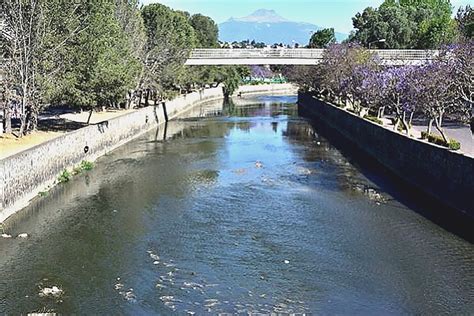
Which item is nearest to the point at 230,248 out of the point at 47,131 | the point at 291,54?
the point at 47,131

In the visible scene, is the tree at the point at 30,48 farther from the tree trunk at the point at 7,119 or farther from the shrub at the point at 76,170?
the shrub at the point at 76,170

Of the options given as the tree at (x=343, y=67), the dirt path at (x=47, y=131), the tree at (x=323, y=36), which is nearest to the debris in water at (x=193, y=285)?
the dirt path at (x=47, y=131)

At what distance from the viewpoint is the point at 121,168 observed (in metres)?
36.4

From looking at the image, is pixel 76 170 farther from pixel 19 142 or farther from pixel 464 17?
pixel 464 17

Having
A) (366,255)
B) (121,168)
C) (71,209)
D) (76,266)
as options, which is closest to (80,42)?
(121,168)

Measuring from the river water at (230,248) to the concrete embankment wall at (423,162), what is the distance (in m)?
1.85

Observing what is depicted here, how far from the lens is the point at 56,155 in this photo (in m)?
30.8

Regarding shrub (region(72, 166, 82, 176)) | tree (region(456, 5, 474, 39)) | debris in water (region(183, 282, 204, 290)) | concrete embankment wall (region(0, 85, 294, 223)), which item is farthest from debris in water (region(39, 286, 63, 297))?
tree (region(456, 5, 474, 39))

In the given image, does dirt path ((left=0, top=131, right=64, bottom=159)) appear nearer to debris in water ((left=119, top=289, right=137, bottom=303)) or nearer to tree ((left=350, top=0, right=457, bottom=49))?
debris in water ((left=119, top=289, right=137, bottom=303))

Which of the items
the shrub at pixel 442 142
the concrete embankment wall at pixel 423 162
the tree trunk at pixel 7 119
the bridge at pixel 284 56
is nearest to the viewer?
the concrete embankment wall at pixel 423 162

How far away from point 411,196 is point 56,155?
16.7 meters

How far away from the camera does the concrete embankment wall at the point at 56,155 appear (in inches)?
957

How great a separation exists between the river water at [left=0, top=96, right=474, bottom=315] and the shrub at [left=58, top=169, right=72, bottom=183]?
46 cm

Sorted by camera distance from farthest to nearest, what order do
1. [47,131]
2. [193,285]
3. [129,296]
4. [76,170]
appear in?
[47,131] → [76,170] → [193,285] → [129,296]
